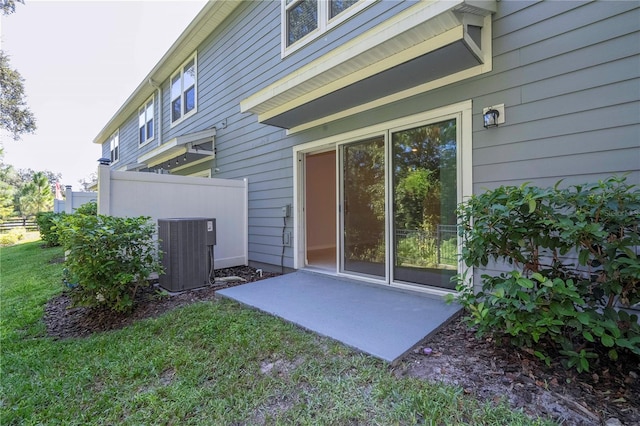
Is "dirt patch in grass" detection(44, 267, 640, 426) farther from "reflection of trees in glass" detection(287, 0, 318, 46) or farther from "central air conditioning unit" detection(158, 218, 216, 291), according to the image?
"reflection of trees in glass" detection(287, 0, 318, 46)

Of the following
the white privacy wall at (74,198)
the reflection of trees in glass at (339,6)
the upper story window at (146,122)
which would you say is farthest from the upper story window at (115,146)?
the reflection of trees in glass at (339,6)

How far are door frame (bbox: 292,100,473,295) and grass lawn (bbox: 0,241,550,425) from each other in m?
1.75

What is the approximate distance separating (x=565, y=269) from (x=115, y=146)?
17.3 m

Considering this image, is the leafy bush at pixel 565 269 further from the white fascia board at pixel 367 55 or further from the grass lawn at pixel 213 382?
the white fascia board at pixel 367 55

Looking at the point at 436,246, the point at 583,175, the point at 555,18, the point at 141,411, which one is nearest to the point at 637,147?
the point at 583,175

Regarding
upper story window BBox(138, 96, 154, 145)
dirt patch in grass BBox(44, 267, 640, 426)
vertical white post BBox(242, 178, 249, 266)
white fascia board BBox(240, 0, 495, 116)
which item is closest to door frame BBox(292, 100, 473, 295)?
white fascia board BBox(240, 0, 495, 116)

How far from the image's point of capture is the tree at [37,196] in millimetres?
22328

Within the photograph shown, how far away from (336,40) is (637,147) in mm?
3667

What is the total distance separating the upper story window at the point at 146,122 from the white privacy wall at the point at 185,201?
628cm

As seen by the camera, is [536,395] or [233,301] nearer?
[536,395]

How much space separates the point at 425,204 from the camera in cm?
348

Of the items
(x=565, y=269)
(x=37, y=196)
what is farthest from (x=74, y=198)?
(x=37, y=196)

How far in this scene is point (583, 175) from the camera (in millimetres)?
2484

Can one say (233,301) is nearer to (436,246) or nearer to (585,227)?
(436,246)
